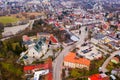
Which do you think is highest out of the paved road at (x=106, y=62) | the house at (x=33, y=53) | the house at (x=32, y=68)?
the house at (x=33, y=53)

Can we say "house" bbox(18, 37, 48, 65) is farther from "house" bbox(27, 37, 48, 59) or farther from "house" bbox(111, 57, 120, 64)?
"house" bbox(111, 57, 120, 64)

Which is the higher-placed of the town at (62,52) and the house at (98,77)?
the town at (62,52)

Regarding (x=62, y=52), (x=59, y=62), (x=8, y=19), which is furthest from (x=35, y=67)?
(x=8, y=19)

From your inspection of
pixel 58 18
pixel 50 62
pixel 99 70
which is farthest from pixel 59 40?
pixel 58 18

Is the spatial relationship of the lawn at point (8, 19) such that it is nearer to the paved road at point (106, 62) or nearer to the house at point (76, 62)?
the house at point (76, 62)

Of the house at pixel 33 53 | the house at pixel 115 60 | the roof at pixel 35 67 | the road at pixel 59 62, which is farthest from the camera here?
→ the house at pixel 33 53

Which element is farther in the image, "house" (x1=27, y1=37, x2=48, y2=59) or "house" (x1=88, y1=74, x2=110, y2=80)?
"house" (x1=27, y1=37, x2=48, y2=59)

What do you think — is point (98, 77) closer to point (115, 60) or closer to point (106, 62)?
point (106, 62)

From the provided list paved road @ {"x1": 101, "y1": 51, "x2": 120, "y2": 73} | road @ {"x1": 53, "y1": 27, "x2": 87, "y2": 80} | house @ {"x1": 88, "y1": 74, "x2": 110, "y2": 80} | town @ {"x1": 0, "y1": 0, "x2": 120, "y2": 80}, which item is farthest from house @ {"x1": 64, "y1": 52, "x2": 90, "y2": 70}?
house @ {"x1": 88, "y1": 74, "x2": 110, "y2": 80}

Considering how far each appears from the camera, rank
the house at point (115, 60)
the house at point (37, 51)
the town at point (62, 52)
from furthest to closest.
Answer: the house at point (37, 51) < the house at point (115, 60) < the town at point (62, 52)

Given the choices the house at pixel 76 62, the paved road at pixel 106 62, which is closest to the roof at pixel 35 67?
the house at pixel 76 62

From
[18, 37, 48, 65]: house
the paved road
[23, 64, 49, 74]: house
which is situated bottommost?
the paved road
